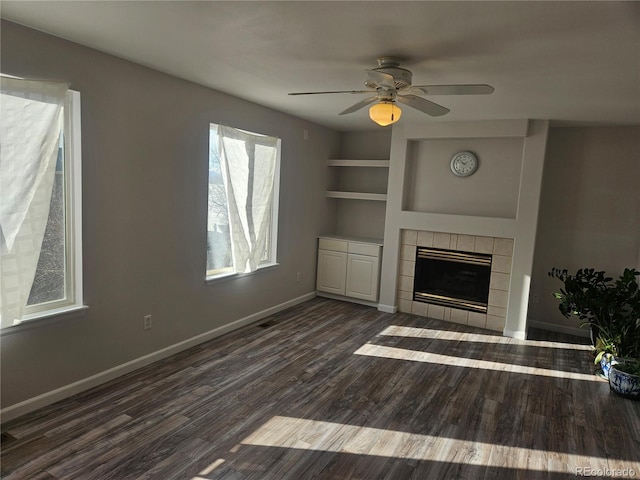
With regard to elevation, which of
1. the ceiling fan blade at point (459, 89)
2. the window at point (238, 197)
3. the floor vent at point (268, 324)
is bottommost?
the floor vent at point (268, 324)

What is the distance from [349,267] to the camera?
5.85 meters

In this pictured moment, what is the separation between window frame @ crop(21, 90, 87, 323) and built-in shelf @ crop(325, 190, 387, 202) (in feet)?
11.8

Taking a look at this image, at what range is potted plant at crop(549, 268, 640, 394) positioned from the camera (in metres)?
3.69

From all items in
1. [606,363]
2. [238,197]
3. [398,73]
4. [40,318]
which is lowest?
[606,363]

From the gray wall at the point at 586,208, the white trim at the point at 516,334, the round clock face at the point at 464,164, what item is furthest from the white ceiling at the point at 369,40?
the white trim at the point at 516,334

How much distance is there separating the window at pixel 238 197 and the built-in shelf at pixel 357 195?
127cm

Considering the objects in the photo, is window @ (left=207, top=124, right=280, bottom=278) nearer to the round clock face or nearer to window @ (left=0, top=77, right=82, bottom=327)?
window @ (left=0, top=77, right=82, bottom=327)

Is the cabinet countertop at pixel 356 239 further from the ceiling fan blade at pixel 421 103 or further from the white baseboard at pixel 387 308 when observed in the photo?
the ceiling fan blade at pixel 421 103

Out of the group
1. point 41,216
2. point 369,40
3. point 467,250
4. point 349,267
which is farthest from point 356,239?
point 41,216

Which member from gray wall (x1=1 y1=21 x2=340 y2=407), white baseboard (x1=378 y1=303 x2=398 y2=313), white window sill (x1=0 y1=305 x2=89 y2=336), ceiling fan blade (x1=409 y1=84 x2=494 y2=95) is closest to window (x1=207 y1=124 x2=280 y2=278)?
gray wall (x1=1 y1=21 x2=340 y2=407)

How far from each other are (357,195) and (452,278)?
1674 millimetres

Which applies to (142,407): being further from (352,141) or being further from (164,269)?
(352,141)

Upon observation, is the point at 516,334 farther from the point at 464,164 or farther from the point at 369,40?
the point at 369,40

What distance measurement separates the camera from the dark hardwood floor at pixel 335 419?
7.86ft
